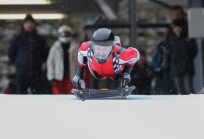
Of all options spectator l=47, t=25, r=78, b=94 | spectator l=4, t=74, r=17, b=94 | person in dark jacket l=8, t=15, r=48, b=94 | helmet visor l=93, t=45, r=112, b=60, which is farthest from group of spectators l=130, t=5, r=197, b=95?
helmet visor l=93, t=45, r=112, b=60

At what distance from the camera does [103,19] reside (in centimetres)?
777

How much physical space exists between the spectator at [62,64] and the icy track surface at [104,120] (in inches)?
50.3

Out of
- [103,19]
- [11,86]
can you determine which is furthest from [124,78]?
[11,86]

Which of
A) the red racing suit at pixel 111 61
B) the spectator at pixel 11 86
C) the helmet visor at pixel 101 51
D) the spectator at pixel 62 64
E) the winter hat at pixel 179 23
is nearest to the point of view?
the helmet visor at pixel 101 51

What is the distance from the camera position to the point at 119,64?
525 cm

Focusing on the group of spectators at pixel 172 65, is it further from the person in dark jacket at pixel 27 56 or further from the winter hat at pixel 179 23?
the person in dark jacket at pixel 27 56

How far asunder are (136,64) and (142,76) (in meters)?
0.35

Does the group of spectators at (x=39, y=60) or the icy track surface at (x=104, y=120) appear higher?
the group of spectators at (x=39, y=60)

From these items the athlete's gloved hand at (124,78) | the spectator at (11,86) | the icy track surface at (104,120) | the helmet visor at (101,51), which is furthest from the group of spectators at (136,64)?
the helmet visor at (101,51)

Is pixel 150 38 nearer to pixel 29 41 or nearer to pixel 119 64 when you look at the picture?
pixel 29 41

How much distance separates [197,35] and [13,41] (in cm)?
143

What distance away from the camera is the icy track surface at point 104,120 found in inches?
204

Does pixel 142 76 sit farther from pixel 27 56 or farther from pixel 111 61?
pixel 111 61

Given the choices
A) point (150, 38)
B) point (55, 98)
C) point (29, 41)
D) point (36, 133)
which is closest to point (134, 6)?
point (150, 38)
